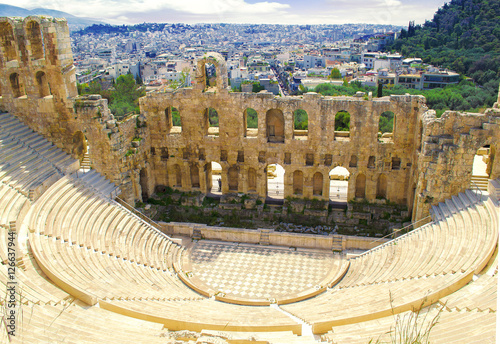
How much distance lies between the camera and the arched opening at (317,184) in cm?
2997

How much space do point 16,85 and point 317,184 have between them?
2155 centimetres

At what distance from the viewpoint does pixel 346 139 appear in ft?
92.5

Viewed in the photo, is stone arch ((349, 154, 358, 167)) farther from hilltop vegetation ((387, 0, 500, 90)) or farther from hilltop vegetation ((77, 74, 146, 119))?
hilltop vegetation ((387, 0, 500, 90))

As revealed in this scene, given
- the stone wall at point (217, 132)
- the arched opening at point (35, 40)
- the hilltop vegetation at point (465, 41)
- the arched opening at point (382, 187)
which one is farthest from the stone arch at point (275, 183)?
the hilltop vegetation at point (465, 41)

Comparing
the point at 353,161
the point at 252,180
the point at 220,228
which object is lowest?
the point at 220,228

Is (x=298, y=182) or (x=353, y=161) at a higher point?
(x=353, y=161)

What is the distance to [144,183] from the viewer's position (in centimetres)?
3061

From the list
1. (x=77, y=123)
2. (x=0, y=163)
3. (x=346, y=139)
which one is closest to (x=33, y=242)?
(x=0, y=163)

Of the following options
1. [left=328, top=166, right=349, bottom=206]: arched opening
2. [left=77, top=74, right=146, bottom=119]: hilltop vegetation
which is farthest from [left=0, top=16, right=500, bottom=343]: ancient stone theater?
[left=77, top=74, right=146, bottom=119]: hilltop vegetation

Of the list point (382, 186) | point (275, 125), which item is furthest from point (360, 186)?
point (275, 125)

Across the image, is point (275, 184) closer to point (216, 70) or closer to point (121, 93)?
point (216, 70)

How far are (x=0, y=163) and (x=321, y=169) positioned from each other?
753 inches

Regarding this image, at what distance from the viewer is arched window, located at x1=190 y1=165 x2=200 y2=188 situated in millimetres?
31422

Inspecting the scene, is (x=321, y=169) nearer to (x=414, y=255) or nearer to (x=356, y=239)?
(x=356, y=239)
